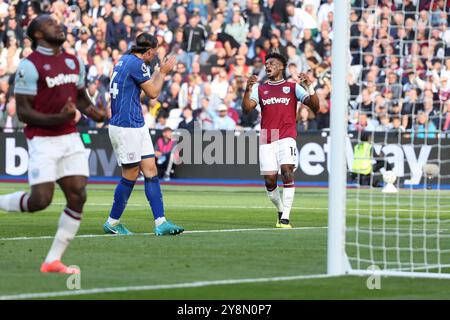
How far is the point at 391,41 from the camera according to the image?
17406mm

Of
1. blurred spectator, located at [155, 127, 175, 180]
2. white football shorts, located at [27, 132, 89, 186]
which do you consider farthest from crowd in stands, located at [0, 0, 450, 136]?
white football shorts, located at [27, 132, 89, 186]

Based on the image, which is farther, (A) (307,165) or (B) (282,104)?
(A) (307,165)

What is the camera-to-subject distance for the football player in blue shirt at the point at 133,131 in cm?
1514

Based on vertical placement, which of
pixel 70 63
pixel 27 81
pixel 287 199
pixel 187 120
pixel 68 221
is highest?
pixel 70 63

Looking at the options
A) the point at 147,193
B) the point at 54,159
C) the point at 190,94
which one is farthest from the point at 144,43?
the point at 190,94

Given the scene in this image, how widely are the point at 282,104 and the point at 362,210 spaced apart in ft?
13.2

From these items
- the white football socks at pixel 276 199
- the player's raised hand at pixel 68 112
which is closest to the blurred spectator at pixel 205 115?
the white football socks at pixel 276 199

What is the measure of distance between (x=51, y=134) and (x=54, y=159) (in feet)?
0.82

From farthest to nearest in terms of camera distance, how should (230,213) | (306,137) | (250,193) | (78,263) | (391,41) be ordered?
(306,137) < (250,193) < (230,213) < (391,41) < (78,263)

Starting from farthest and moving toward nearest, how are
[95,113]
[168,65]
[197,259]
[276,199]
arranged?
[276,199] < [168,65] < [197,259] < [95,113]

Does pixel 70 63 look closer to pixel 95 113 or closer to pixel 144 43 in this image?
pixel 95 113

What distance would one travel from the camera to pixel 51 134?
35.9ft
